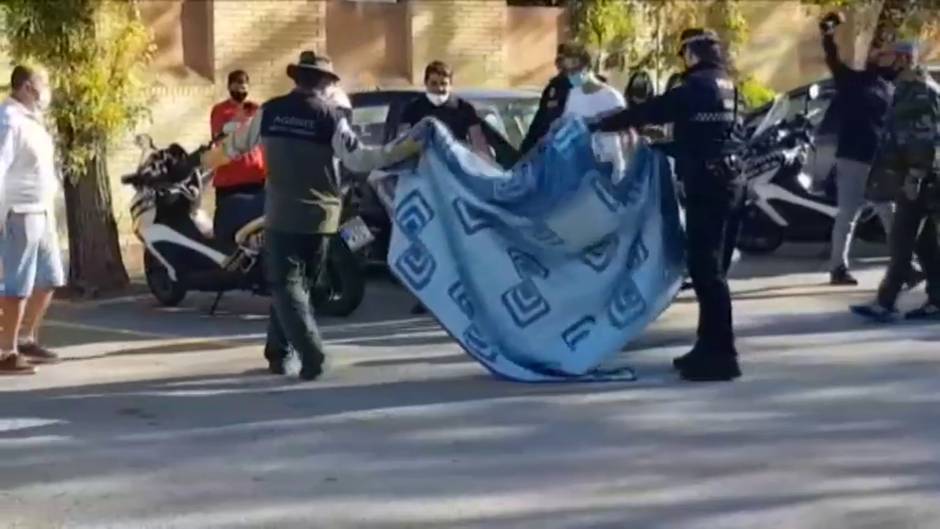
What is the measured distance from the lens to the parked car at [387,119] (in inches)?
582

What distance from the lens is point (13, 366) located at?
11.3m

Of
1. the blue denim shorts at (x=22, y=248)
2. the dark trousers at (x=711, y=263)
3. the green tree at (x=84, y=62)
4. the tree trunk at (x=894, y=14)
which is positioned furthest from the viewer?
the tree trunk at (x=894, y=14)

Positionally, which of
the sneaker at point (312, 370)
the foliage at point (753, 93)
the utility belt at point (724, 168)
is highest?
the utility belt at point (724, 168)

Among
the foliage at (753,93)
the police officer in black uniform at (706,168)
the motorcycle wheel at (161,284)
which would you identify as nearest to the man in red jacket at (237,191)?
the motorcycle wheel at (161,284)

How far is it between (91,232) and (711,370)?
5928 mm

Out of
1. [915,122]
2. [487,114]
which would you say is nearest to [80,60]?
[487,114]

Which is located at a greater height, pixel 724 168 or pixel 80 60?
pixel 724 168

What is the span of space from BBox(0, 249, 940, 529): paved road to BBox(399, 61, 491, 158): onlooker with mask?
1.49 meters

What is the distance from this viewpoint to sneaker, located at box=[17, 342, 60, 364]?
11.7m

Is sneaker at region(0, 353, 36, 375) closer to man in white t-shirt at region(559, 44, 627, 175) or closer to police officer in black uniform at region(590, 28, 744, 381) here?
police officer in black uniform at region(590, 28, 744, 381)

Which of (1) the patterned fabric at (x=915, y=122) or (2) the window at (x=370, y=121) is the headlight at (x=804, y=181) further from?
(1) the patterned fabric at (x=915, y=122)

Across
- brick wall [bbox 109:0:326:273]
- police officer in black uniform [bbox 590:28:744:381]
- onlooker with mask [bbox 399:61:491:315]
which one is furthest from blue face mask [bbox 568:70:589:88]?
brick wall [bbox 109:0:326:273]

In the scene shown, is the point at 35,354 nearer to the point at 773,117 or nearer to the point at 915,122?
the point at 915,122

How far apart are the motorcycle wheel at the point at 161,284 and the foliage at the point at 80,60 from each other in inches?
36.4
